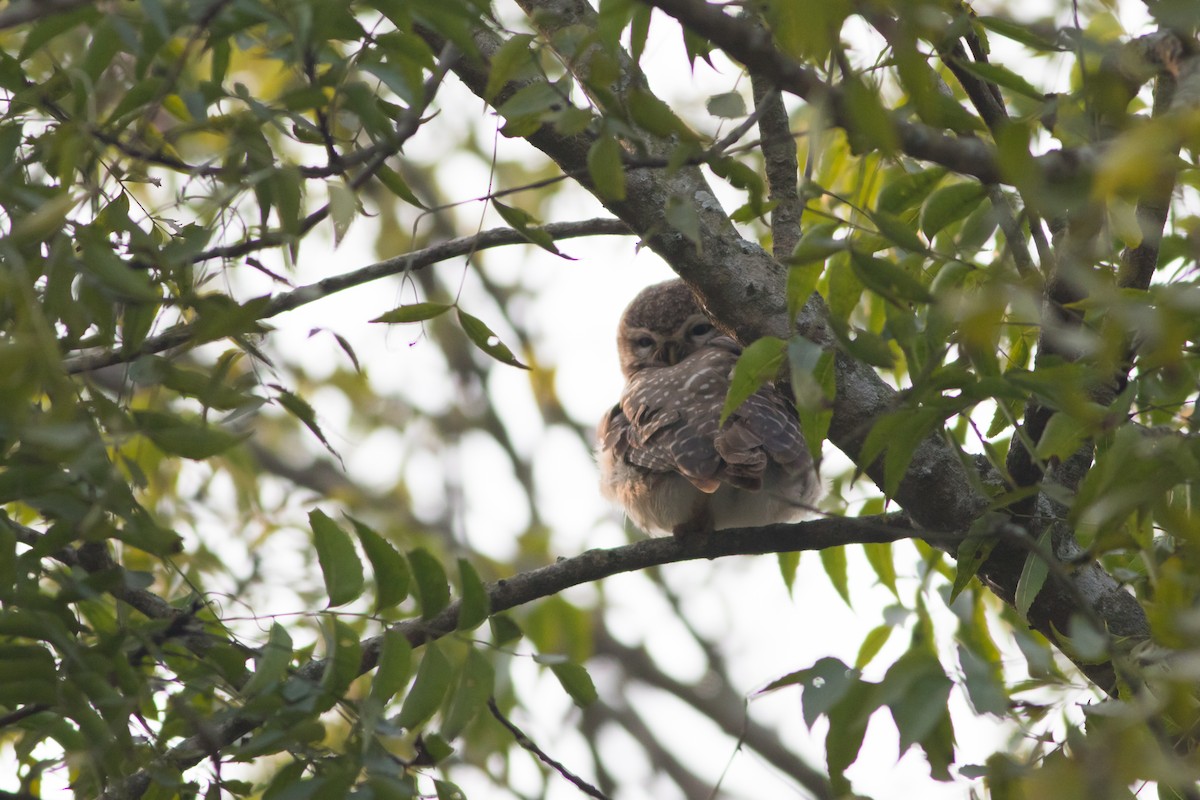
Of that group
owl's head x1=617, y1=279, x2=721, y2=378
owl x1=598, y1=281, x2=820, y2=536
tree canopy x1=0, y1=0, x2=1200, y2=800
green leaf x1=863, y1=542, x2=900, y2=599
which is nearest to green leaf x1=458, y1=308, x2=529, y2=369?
tree canopy x1=0, y1=0, x2=1200, y2=800

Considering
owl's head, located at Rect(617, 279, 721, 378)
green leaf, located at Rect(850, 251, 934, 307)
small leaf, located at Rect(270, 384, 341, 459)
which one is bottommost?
green leaf, located at Rect(850, 251, 934, 307)

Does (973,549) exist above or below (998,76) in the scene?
below

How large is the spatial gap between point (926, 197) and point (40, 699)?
1.74m

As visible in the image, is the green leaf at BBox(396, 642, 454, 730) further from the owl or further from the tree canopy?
the owl

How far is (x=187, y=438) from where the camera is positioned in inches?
71.1

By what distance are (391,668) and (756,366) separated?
2.57 feet

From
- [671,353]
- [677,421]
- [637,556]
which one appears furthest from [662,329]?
[637,556]

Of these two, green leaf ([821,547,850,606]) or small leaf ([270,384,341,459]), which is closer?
small leaf ([270,384,341,459])

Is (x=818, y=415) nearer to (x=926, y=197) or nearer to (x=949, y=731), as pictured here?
(x=926, y=197)

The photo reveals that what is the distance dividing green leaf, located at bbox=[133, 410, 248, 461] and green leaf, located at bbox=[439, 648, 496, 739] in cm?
58

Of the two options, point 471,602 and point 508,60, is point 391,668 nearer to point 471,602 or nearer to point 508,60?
point 471,602

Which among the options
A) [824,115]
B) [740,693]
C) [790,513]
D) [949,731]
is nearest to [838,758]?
[949,731]

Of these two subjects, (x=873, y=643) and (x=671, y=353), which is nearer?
(x=873, y=643)

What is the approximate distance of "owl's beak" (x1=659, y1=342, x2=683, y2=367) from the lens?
618cm
